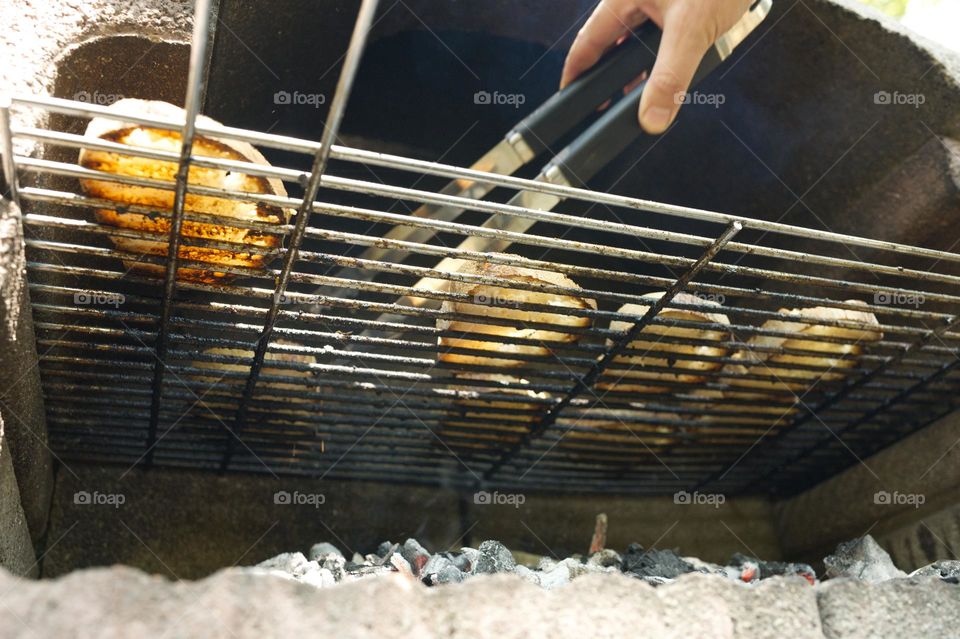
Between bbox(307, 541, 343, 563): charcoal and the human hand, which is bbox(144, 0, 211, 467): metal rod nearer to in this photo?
bbox(307, 541, 343, 563): charcoal

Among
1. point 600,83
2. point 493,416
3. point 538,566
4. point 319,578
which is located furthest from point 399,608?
point 600,83

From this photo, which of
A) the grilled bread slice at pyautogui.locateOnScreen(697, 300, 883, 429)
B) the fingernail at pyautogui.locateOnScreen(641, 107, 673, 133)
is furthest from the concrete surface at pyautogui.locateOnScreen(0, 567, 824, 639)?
the fingernail at pyautogui.locateOnScreen(641, 107, 673, 133)

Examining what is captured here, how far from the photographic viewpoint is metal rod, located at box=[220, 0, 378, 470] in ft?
4.83

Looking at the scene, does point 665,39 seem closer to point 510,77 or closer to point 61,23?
point 510,77

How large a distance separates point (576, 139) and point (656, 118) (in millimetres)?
267

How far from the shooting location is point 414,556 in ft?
8.89

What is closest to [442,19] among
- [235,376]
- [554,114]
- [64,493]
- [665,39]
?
[554,114]

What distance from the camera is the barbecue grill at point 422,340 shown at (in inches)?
77.8

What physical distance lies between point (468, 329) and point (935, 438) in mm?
1964

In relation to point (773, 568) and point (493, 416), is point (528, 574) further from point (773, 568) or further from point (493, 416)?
point (773, 568)

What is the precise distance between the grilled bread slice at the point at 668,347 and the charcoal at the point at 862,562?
0.81 metres

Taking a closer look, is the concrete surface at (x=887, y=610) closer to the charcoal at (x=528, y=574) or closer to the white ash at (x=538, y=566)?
the white ash at (x=538, y=566)

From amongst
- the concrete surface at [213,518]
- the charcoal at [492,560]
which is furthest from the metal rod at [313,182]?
the charcoal at [492,560]

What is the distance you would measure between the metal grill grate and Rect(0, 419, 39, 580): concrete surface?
271mm
